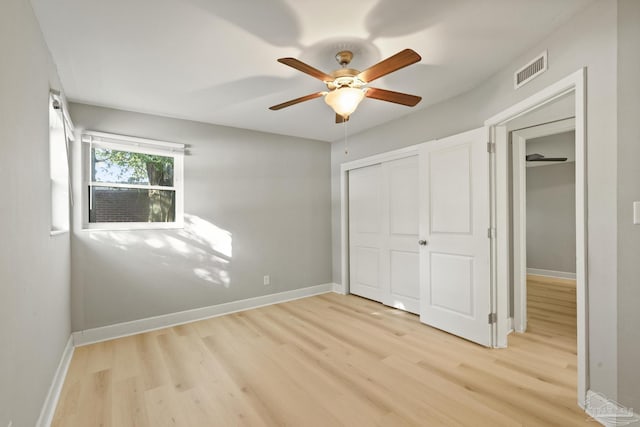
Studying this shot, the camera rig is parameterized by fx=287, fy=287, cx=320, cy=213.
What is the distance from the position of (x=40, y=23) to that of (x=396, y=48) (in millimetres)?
2436

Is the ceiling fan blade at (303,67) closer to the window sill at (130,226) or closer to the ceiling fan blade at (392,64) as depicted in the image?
the ceiling fan blade at (392,64)

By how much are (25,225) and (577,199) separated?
129 inches

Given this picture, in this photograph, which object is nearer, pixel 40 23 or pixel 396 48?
pixel 40 23

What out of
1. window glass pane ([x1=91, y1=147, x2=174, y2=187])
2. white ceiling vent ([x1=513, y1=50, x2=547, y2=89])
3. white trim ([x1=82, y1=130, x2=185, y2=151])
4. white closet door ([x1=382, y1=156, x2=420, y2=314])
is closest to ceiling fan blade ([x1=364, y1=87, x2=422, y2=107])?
white ceiling vent ([x1=513, y1=50, x2=547, y2=89])

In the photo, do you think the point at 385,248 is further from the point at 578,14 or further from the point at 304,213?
the point at 578,14

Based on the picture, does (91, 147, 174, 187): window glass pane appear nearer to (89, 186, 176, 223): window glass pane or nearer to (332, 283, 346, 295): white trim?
(89, 186, 176, 223): window glass pane

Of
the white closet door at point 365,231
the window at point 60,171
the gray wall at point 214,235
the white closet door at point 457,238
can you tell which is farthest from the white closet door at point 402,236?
the window at point 60,171

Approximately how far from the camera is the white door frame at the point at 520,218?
125 inches

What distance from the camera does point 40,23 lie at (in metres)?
1.87

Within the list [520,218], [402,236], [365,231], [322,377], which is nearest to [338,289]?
[365,231]

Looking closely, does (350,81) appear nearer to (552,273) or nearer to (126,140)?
(126,140)

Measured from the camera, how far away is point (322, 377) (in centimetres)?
230

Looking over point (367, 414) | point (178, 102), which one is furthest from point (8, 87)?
point (367, 414)

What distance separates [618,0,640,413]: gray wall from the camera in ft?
5.17
